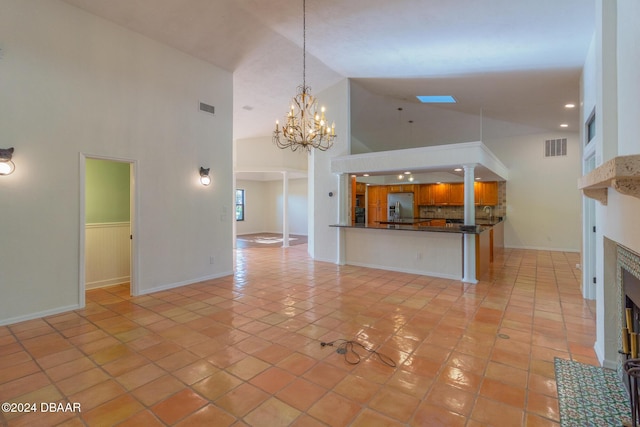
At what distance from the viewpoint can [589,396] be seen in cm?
216

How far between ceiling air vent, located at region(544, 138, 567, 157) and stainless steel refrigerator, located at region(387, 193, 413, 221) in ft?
13.5

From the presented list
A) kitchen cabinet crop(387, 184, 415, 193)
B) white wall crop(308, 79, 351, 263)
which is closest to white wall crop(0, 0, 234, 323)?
white wall crop(308, 79, 351, 263)

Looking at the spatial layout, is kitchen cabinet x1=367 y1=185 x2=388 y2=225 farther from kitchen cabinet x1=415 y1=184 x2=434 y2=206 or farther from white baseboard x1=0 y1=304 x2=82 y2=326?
white baseboard x1=0 y1=304 x2=82 y2=326

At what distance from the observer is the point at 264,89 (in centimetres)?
667

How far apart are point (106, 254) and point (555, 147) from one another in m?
11.1

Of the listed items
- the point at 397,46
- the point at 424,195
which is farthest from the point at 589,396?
the point at 424,195

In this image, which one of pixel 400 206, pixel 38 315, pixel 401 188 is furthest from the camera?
pixel 401 188

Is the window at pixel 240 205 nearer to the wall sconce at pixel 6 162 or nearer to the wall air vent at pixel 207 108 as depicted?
the wall air vent at pixel 207 108

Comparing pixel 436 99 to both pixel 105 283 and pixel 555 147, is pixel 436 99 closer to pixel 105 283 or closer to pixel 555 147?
pixel 555 147

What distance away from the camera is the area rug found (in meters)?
1.92

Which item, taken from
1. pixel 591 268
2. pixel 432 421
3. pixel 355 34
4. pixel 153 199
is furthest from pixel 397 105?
pixel 432 421

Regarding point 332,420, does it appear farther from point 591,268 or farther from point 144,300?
point 591,268

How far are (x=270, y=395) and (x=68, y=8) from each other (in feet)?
16.9

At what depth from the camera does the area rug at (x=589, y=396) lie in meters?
1.92
